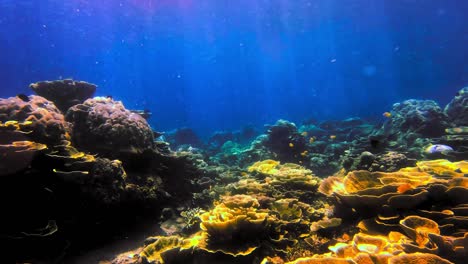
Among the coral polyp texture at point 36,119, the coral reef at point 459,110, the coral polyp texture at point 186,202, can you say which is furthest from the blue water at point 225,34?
the coral polyp texture at point 36,119

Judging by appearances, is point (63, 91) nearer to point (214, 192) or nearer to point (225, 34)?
point (214, 192)

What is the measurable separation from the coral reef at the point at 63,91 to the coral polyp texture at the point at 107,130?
2.07 metres

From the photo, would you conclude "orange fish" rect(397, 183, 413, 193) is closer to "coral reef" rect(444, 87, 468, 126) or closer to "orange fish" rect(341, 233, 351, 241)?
"orange fish" rect(341, 233, 351, 241)

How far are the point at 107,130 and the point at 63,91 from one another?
4.06 metres

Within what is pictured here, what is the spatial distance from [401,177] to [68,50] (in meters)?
75.9

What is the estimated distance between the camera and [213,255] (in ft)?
13.9

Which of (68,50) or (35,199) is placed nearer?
(35,199)

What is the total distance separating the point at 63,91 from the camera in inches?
365

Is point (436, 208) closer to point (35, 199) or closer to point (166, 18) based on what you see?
point (35, 199)

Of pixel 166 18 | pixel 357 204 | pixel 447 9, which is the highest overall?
pixel 447 9

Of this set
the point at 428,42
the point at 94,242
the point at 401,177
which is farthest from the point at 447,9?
the point at 94,242

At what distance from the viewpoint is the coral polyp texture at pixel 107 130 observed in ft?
22.2

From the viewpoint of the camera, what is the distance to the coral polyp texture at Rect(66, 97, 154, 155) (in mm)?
6758

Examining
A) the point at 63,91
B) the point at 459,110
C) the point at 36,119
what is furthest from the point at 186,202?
the point at 459,110
